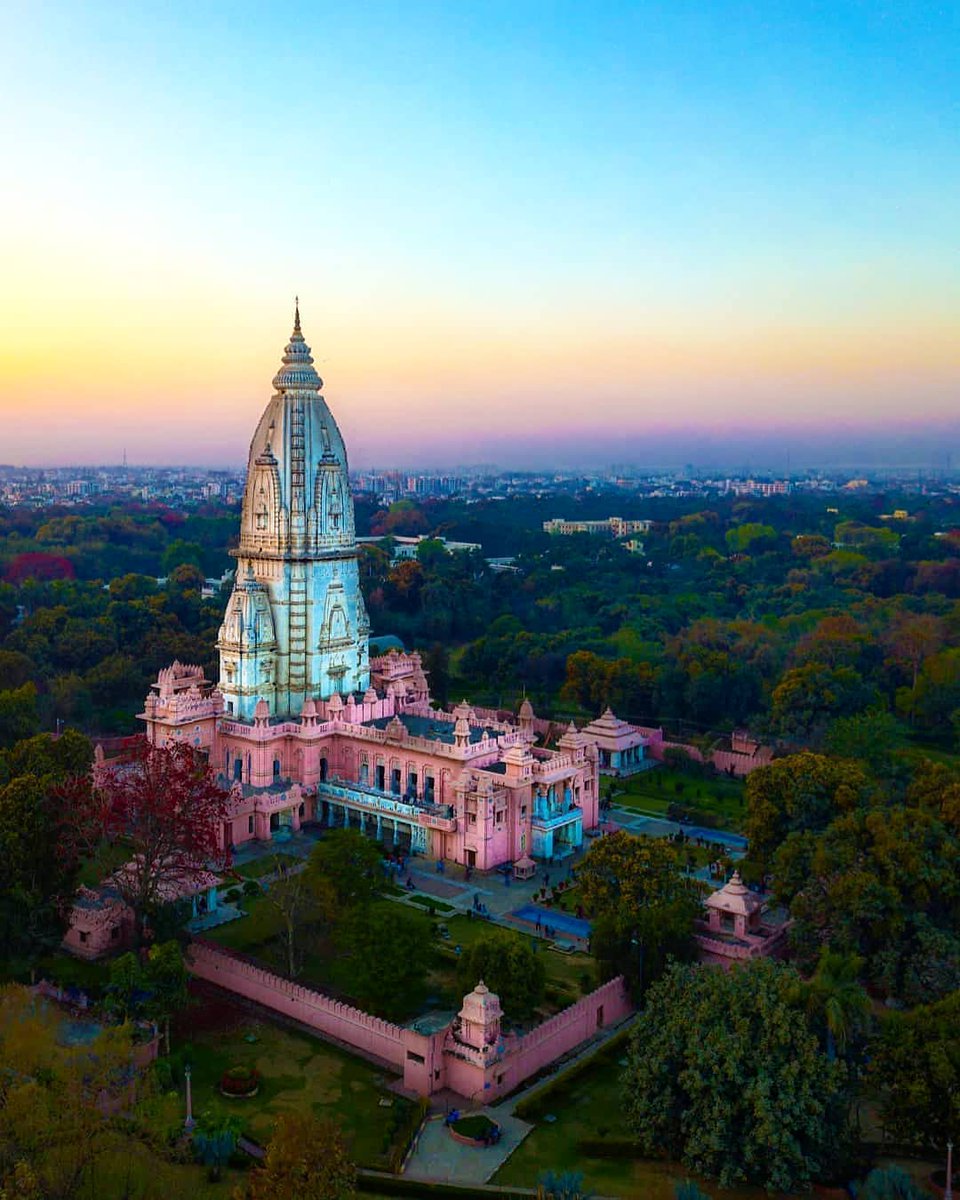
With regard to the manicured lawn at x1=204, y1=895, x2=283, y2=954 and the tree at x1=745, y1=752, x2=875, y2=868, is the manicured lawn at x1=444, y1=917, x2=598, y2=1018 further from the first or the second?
the tree at x1=745, y1=752, x2=875, y2=868

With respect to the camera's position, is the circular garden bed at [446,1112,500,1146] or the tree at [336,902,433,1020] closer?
the circular garden bed at [446,1112,500,1146]

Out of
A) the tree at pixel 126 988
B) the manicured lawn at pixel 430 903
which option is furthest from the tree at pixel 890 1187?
the manicured lawn at pixel 430 903

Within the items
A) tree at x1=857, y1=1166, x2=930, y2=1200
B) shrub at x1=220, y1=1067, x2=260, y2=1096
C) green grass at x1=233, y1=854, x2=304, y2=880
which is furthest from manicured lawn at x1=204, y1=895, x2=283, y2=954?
tree at x1=857, y1=1166, x2=930, y2=1200

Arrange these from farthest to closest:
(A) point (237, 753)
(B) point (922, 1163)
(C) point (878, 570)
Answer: (C) point (878, 570), (A) point (237, 753), (B) point (922, 1163)

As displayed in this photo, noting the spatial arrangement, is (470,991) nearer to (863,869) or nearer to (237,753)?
(863,869)

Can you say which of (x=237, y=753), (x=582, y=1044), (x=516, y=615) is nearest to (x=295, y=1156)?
(x=582, y=1044)

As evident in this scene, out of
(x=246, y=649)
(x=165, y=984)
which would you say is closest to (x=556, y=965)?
(x=165, y=984)
